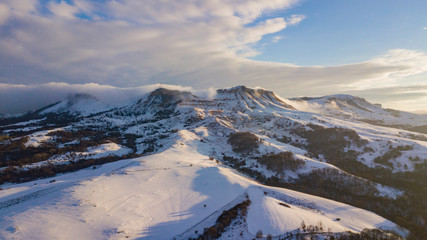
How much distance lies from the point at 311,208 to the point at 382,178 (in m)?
59.0

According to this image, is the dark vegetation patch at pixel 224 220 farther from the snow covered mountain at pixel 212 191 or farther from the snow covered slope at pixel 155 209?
the snow covered slope at pixel 155 209

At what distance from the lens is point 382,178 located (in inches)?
3406

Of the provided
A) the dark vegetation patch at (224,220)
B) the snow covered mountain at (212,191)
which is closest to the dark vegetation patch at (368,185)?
the snow covered mountain at (212,191)

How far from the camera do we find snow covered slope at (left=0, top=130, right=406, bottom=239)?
3709cm

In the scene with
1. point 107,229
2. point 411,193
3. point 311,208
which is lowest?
point 411,193

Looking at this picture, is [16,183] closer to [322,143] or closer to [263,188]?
[263,188]

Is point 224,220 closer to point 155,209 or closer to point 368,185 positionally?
point 155,209

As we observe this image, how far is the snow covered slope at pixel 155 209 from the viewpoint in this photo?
37094mm

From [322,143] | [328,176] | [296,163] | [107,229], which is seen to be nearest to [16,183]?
[107,229]

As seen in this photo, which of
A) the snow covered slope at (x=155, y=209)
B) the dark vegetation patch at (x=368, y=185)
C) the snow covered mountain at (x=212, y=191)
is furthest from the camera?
the dark vegetation patch at (x=368, y=185)

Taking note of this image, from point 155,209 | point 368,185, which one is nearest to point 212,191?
point 155,209

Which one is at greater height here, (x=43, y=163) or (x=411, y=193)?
(x=43, y=163)

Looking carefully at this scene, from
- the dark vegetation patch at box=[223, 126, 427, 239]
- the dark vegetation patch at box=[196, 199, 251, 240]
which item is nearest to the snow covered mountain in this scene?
the dark vegetation patch at box=[196, 199, 251, 240]

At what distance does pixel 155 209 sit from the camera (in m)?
47.0
